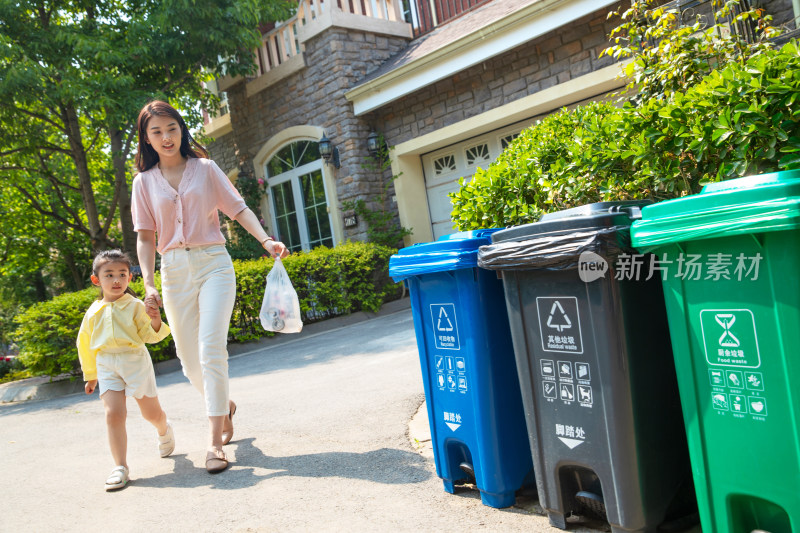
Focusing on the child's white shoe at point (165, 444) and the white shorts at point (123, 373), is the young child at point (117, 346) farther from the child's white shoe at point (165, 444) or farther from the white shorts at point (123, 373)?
the child's white shoe at point (165, 444)

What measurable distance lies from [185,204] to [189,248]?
0.25 m

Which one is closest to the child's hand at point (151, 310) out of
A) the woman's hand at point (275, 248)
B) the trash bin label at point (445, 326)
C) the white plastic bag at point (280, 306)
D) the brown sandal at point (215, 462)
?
the white plastic bag at point (280, 306)

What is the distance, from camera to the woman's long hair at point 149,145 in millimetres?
3570

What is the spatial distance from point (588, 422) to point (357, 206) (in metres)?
9.00

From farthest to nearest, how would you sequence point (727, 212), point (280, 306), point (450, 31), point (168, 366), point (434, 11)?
point (434, 11)
point (450, 31)
point (168, 366)
point (280, 306)
point (727, 212)

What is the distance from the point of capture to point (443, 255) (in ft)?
8.39

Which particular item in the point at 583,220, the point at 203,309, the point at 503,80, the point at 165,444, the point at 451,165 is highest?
the point at 503,80

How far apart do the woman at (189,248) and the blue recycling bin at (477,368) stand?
4.07 ft

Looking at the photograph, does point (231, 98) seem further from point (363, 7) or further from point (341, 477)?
point (341, 477)

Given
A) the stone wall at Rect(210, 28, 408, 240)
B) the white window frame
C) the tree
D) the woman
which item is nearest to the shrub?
the woman

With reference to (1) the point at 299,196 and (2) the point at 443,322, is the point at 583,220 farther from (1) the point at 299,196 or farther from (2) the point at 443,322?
(1) the point at 299,196

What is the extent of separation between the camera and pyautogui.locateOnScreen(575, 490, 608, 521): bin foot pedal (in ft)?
7.14

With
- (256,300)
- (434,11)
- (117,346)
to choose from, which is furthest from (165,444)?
(434,11)

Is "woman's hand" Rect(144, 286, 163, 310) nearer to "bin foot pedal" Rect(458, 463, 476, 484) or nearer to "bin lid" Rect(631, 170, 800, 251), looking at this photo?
"bin foot pedal" Rect(458, 463, 476, 484)
